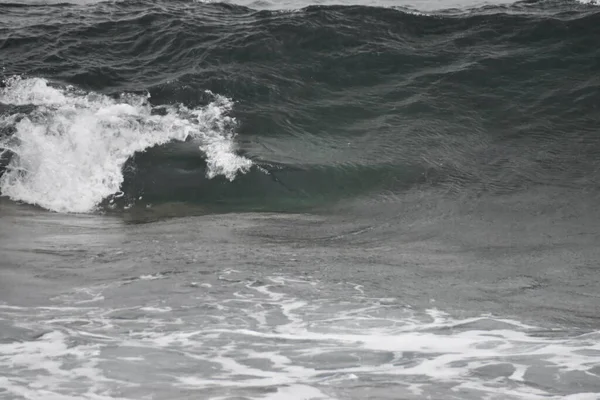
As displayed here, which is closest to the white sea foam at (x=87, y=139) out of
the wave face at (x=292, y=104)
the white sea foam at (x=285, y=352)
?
the wave face at (x=292, y=104)

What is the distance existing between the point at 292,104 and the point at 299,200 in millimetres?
2273

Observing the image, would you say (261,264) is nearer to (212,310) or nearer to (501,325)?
(212,310)

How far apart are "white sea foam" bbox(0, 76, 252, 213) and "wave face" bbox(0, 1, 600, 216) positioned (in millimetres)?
21

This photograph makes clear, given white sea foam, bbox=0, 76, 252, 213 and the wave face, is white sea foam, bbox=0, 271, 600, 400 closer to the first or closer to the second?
the wave face

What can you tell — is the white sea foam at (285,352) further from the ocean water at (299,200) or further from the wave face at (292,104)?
the wave face at (292,104)

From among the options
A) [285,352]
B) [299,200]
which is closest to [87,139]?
[299,200]

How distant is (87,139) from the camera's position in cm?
912

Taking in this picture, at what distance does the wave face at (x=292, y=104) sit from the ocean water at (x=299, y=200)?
0.13ft

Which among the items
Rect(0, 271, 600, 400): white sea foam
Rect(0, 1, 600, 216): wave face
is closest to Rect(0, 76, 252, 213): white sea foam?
Rect(0, 1, 600, 216): wave face

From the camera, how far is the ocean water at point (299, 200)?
418 centimetres

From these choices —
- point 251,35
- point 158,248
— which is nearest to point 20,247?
point 158,248

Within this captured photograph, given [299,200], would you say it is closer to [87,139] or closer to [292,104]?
[292,104]

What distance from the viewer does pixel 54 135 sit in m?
9.14

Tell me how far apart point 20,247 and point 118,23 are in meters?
6.96
